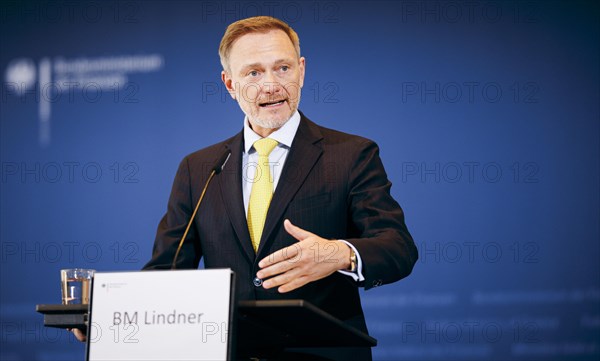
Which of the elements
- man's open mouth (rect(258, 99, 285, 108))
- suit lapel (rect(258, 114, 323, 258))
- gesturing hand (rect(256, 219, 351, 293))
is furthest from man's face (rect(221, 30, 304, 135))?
gesturing hand (rect(256, 219, 351, 293))

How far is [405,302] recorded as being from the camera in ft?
13.1

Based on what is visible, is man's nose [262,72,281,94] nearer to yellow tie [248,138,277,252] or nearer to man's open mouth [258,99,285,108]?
man's open mouth [258,99,285,108]

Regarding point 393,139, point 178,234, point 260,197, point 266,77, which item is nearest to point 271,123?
point 266,77

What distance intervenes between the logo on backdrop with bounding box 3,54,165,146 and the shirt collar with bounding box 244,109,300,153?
5.61 feet

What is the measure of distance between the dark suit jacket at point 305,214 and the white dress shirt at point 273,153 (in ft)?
0.09

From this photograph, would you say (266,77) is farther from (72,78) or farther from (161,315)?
(72,78)

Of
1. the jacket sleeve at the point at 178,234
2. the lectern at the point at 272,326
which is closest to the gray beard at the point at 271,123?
the jacket sleeve at the point at 178,234

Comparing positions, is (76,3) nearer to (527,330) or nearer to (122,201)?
(122,201)

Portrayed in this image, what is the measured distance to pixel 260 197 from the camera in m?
2.53

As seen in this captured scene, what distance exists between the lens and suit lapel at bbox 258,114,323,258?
2.42 m

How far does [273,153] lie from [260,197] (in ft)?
0.59

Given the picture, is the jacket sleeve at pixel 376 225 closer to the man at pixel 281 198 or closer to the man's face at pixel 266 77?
the man at pixel 281 198

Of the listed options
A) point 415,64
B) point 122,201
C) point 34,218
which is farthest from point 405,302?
point 34,218

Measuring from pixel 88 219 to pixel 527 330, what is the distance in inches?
90.5
